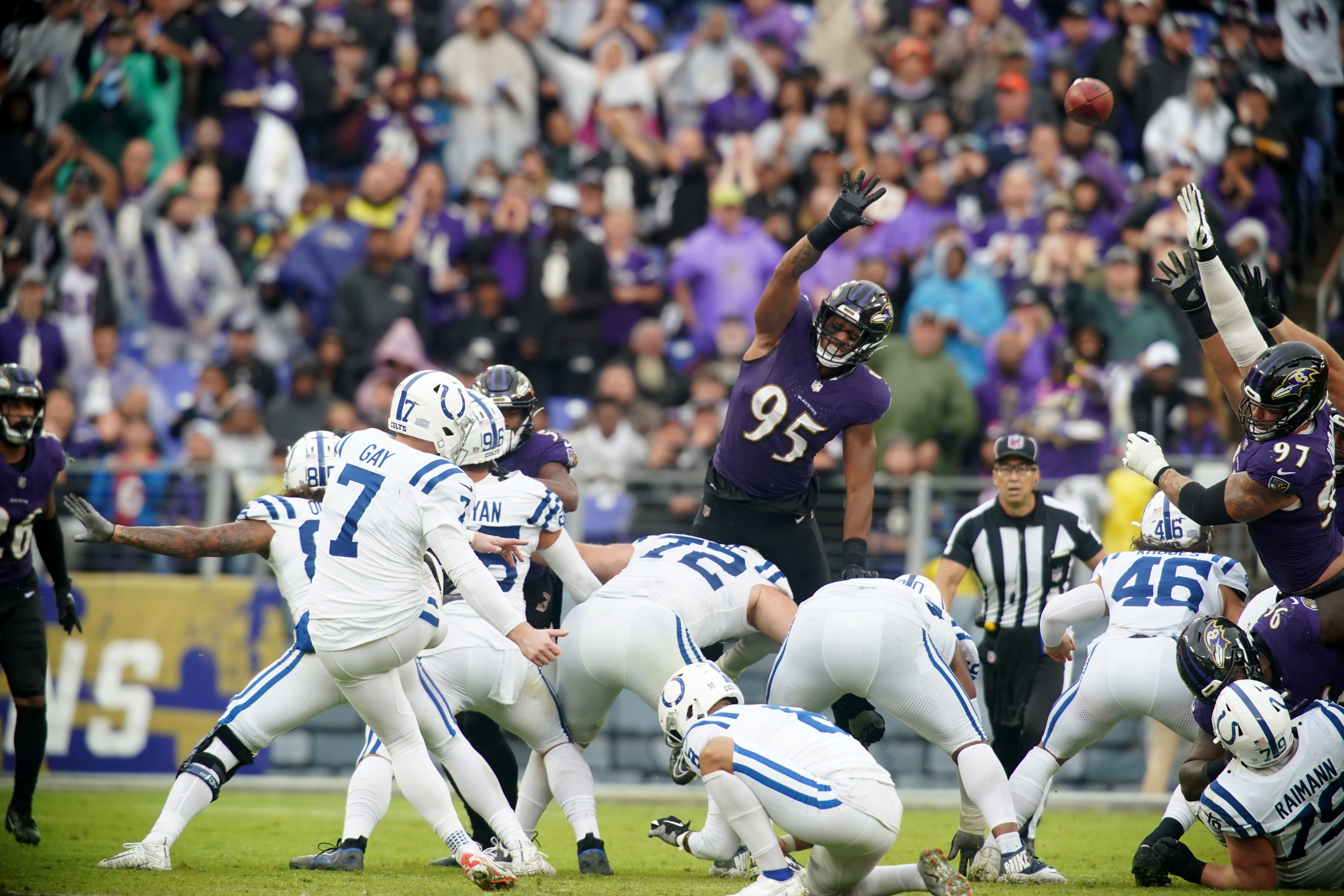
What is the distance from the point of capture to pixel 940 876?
5680 mm

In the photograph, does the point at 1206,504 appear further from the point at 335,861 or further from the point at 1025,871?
the point at 335,861

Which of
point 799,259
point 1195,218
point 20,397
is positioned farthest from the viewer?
point 20,397

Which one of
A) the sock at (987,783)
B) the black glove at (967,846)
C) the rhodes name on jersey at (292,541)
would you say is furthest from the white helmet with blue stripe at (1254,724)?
the rhodes name on jersey at (292,541)

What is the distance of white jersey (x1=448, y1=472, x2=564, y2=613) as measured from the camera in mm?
7496

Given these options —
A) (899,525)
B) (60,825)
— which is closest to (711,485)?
(899,525)

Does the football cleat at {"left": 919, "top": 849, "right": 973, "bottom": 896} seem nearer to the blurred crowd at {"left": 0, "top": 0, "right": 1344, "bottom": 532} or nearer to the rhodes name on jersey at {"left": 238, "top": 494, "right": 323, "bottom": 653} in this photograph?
the rhodes name on jersey at {"left": 238, "top": 494, "right": 323, "bottom": 653}

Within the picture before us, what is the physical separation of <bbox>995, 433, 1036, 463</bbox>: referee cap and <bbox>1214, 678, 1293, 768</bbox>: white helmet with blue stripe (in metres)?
2.62

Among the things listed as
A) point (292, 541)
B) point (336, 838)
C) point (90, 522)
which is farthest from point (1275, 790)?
point (90, 522)

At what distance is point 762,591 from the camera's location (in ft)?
25.2

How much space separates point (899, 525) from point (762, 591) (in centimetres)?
413

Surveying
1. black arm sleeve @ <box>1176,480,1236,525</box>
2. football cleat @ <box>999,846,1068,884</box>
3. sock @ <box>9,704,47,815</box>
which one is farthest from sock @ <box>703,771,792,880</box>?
sock @ <box>9,704,47,815</box>

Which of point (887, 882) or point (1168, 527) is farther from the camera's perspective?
point (1168, 527)

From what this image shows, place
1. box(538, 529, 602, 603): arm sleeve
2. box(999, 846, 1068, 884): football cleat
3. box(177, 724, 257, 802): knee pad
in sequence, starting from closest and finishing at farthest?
box(999, 846, 1068, 884): football cleat
box(177, 724, 257, 802): knee pad
box(538, 529, 602, 603): arm sleeve

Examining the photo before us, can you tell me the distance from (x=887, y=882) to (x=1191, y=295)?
3.34 m
